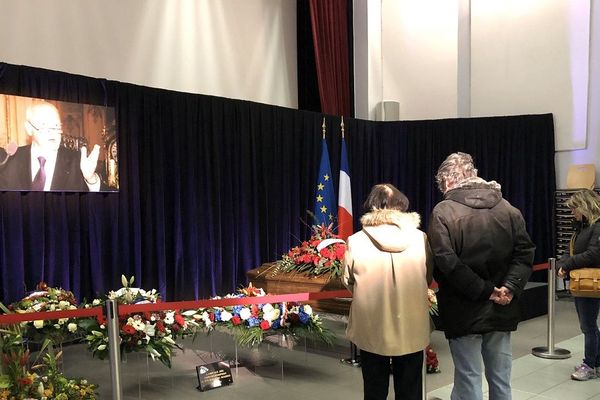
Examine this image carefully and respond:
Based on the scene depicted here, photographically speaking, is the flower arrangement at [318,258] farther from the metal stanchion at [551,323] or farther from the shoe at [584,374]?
the shoe at [584,374]

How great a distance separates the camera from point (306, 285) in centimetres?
448

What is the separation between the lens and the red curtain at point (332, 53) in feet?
29.0

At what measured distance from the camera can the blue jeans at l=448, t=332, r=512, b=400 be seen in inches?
101

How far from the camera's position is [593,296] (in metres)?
3.71

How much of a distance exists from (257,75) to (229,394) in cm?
552

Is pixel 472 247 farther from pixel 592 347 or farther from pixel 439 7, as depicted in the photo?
pixel 439 7

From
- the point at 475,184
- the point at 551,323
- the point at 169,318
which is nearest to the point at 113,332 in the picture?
the point at 169,318

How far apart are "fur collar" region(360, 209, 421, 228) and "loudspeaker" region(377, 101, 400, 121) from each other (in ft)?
22.7

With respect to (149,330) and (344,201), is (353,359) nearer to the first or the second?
(149,330)

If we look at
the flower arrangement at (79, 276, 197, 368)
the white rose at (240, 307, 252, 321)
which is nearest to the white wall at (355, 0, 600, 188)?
the white rose at (240, 307, 252, 321)

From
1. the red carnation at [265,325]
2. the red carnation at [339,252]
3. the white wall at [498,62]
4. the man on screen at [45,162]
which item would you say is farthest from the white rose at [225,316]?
the white wall at [498,62]

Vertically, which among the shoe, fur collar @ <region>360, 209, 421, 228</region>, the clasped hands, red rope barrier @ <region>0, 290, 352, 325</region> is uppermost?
fur collar @ <region>360, 209, 421, 228</region>

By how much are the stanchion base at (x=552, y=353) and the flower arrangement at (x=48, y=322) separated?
360cm

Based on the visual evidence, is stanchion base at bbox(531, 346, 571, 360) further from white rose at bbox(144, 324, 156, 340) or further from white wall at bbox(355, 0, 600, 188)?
white wall at bbox(355, 0, 600, 188)
